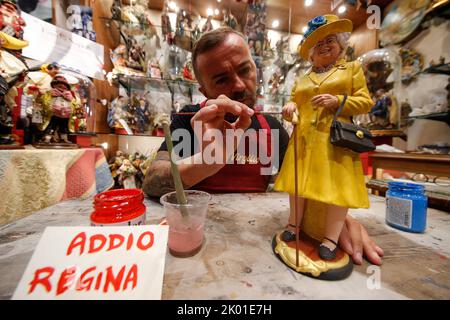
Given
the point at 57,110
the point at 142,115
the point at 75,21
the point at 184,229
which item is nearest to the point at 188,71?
the point at 142,115

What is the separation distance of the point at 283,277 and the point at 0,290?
0.48m

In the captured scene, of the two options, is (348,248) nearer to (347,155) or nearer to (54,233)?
(347,155)

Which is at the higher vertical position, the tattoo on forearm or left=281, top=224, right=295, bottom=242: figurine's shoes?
the tattoo on forearm

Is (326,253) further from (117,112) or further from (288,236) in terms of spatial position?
(117,112)

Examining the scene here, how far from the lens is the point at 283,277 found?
36 centimetres

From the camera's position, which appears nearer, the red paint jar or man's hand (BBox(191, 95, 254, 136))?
the red paint jar

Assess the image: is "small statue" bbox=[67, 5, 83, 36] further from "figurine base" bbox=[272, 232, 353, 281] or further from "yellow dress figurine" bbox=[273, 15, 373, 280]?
"figurine base" bbox=[272, 232, 353, 281]

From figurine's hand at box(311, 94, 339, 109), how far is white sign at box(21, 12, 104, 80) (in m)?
1.74

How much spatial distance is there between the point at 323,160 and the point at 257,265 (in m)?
0.26

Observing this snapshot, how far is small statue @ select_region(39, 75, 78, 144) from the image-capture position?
3.65 ft

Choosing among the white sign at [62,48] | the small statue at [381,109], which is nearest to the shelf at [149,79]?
the white sign at [62,48]

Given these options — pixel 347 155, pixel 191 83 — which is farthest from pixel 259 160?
pixel 191 83

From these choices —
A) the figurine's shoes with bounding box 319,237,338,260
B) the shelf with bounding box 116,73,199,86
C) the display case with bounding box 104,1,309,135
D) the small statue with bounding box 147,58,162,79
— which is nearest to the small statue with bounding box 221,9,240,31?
the display case with bounding box 104,1,309,135

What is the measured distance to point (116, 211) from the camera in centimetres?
41
